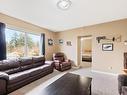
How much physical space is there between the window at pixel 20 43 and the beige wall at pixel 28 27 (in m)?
0.27

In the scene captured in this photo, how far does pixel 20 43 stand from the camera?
513 cm

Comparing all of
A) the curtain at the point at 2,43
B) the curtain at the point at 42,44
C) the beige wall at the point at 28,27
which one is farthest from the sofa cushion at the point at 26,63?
the curtain at the point at 42,44

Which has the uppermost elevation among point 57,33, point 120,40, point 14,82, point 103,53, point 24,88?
point 57,33

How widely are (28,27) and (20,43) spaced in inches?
34.9

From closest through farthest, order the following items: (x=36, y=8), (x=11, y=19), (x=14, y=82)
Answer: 1. (x=14, y=82)
2. (x=36, y=8)
3. (x=11, y=19)

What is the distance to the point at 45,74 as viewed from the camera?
4695 millimetres

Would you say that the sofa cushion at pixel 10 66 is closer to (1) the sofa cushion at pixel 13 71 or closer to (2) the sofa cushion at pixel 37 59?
(1) the sofa cushion at pixel 13 71

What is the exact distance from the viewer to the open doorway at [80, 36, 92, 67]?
7.00 m

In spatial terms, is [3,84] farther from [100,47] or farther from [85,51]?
[85,51]

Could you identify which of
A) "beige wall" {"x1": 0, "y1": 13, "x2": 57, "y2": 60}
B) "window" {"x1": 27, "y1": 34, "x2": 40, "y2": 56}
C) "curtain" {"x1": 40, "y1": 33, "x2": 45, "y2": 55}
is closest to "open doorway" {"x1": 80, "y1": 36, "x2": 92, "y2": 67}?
"beige wall" {"x1": 0, "y1": 13, "x2": 57, "y2": 60}

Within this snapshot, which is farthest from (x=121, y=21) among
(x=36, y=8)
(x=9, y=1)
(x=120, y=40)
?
(x=9, y=1)

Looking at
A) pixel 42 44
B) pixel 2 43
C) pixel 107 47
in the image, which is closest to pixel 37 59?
pixel 42 44

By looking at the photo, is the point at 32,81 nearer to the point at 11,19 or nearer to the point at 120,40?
the point at 11,19

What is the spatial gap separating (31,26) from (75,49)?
2.95 meters
